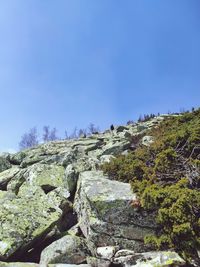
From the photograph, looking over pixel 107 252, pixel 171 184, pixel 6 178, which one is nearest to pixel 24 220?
pixel 107 252

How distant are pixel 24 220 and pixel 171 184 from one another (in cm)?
462

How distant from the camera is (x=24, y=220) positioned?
8.77 m

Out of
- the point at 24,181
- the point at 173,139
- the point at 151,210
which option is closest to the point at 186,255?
the point at 151,210

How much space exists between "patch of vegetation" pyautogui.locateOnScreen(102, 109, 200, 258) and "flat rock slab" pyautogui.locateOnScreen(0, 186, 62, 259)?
2.75 meters

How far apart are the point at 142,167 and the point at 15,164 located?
12.5 m

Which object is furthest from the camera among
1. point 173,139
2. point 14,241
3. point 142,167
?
point 173,139

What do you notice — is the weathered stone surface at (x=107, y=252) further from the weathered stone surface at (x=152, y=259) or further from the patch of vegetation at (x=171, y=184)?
the patch of vegetation at (x=171, y=184)

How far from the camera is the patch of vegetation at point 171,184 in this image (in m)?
7.35

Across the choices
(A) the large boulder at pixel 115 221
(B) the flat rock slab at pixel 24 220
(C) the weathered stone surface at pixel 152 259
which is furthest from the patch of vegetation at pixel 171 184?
(B) the flat rock slab at pixel 24 220

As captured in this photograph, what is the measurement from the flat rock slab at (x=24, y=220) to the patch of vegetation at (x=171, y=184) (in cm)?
275

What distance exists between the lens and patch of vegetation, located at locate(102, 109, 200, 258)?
735cm

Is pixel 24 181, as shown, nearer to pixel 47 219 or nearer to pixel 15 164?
pixel 47 219

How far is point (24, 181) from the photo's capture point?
13766mm

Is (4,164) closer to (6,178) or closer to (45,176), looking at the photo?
(6,178)
